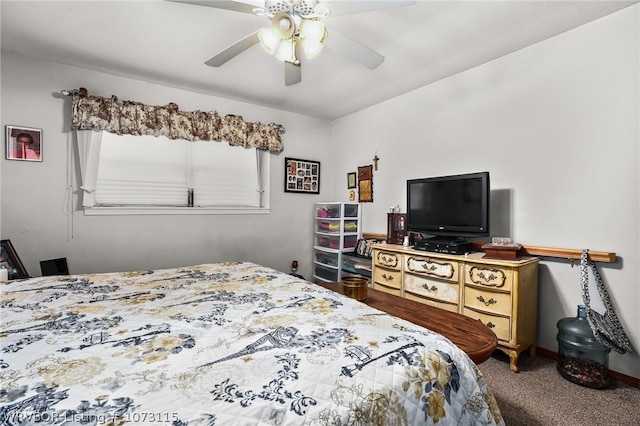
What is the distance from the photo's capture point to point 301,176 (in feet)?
14.2

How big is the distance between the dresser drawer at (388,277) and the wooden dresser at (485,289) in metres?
0.06

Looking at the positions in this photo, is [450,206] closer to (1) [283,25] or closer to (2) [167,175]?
(1) [283,25]

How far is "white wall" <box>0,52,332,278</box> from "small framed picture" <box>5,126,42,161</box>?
0.14ft

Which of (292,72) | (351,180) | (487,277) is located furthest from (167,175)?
(487,277)

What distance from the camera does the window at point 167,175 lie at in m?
3.00

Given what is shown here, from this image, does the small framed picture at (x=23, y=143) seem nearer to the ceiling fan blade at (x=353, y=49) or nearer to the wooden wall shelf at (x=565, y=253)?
the ceiling fan blade at (x=353, y=49)

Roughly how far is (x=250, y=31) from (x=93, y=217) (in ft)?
7.52

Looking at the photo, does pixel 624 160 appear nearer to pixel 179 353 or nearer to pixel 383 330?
pixel 383 330

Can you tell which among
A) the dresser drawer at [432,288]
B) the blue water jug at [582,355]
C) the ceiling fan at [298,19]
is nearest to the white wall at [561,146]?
the blue water jug at [582,355]

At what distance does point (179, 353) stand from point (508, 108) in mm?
3048

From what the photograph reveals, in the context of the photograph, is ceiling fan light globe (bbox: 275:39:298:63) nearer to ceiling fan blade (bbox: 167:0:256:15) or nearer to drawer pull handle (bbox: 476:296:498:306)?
ceiling fan blade (bbox: 167:0:256:15)

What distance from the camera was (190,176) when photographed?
3.51 meters

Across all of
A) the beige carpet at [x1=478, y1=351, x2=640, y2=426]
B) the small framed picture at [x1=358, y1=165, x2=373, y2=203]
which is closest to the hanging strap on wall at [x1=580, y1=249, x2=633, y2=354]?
the beige carpet at [x1=478, y1=351, x2=640, y2=426]

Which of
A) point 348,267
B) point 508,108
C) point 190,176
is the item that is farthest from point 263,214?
point 508,108
